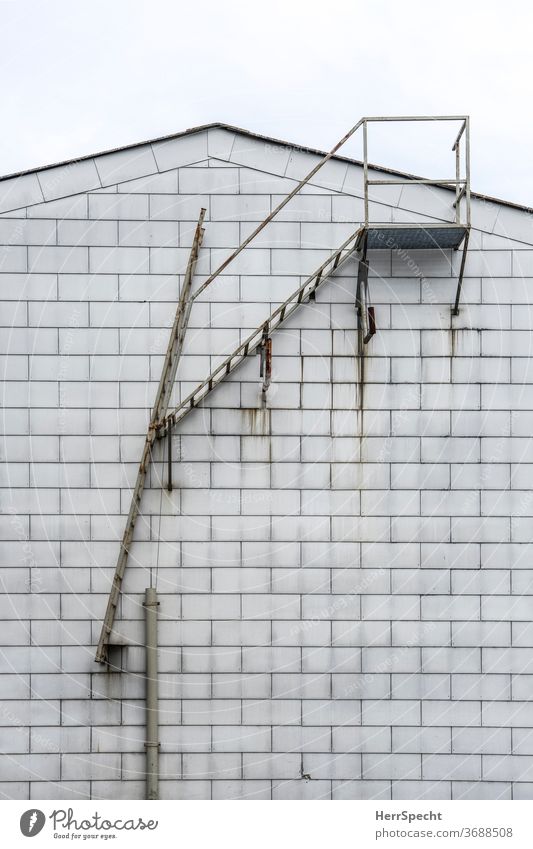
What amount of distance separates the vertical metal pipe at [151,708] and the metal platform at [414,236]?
6.27 m

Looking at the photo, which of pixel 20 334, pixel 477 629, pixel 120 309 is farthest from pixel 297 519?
pixel 20 334

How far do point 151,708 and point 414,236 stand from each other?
26.2 ft

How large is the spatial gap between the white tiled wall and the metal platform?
24 centimetres

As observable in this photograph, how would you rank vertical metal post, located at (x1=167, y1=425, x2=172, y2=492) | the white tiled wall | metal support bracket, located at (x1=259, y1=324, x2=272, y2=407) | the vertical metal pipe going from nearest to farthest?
1. metal support bracket, located at (x1=259, y1=324, x2=272, y2=407)
2. the vertical metal pipe
3. vertical metal post, located at (x1=167, y1=425, x2=172, y2=492)
4. the white tiled wall

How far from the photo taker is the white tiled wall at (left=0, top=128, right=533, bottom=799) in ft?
43.5

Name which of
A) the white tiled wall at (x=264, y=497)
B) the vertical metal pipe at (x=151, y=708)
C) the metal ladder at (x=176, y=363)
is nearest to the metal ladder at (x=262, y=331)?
the metal ladder at (x=176, y=363)

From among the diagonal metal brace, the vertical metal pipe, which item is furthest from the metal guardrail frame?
the vertical metal pipe

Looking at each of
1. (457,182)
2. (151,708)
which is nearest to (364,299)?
(457,182)

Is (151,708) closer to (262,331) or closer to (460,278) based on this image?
(262,331)

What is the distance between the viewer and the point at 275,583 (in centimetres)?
1338

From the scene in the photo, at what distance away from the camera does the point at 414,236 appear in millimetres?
13273

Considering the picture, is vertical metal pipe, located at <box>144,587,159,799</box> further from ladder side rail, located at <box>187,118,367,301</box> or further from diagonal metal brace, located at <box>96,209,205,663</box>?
ladder side rail, located at <box>187,118,367,301</box>

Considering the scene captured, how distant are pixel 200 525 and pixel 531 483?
5059mm

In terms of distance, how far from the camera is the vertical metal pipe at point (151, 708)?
515 inches
